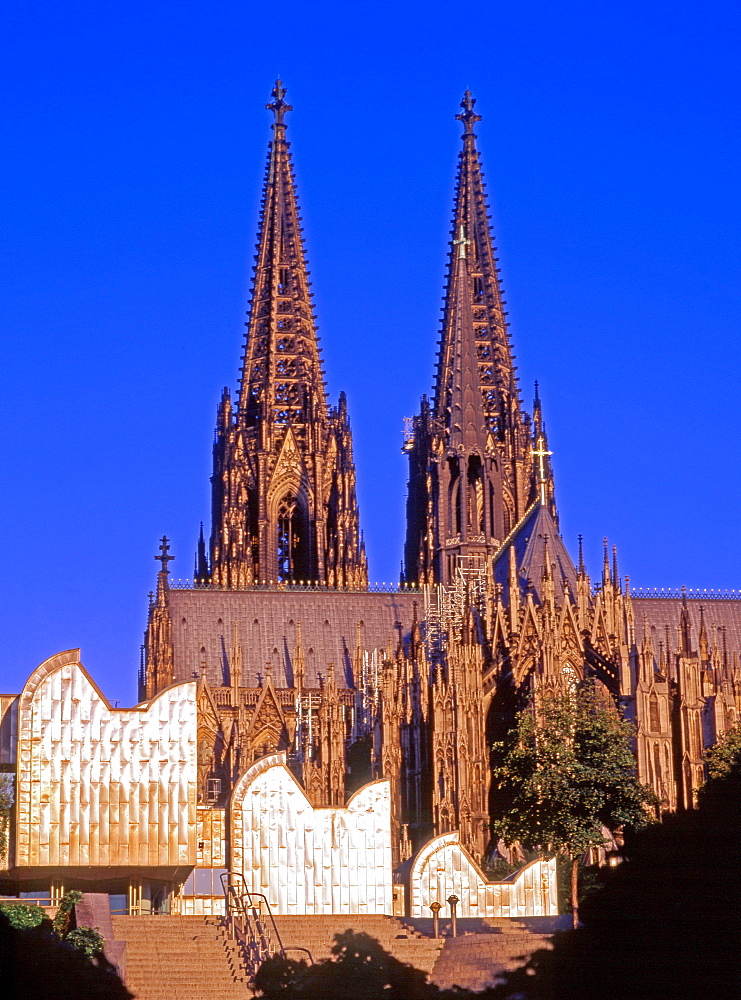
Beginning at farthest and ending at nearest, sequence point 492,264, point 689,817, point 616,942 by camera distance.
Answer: point 492,264
point 689,817
point 616,942

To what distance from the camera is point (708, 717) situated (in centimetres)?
6806

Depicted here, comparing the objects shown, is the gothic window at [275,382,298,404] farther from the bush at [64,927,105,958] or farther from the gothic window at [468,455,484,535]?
the bush at [64,927,105,958]

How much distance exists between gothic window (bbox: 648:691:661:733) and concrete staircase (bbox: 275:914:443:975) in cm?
2117

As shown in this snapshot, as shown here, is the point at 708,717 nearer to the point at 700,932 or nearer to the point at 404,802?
the point at 404,802

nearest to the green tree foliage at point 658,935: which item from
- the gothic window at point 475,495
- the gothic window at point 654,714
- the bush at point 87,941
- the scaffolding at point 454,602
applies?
the bush at point 87,941

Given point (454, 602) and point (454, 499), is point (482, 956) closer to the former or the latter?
point (454, 602)


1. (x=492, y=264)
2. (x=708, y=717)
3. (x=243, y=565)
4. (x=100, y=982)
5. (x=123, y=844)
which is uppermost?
(x=492, y=264)

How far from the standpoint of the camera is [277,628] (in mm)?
92312

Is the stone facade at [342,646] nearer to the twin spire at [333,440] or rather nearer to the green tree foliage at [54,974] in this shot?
the twin spire at [333,440]

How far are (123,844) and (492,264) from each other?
2566 inches

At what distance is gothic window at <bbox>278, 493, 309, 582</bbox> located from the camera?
10162 centimetres

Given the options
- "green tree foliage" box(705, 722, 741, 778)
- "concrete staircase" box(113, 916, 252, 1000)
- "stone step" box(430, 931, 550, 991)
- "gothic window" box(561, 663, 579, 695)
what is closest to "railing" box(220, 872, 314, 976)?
"concrete staircase" box(113, 916, 252, 1000)

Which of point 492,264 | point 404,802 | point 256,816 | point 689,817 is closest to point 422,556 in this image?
point 492,264

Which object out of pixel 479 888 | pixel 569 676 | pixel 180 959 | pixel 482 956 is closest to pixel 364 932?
pixel 482 956
